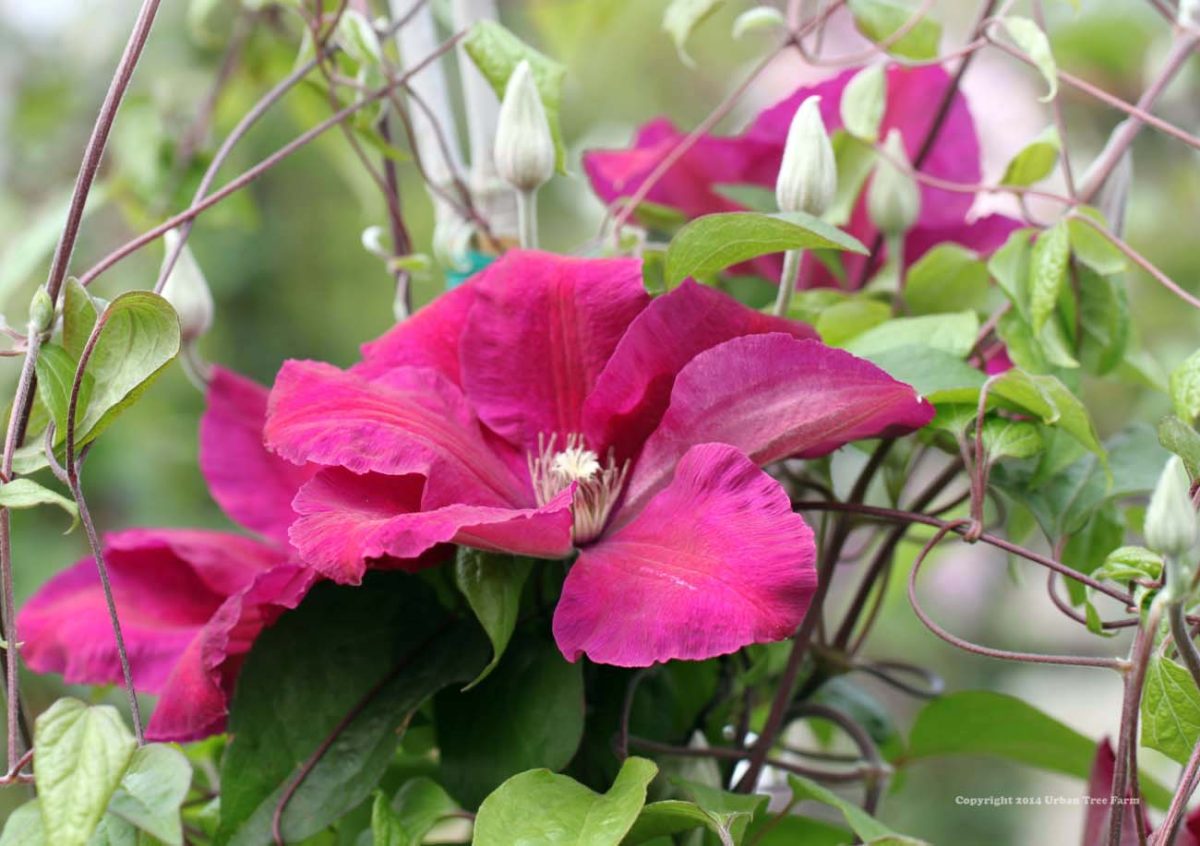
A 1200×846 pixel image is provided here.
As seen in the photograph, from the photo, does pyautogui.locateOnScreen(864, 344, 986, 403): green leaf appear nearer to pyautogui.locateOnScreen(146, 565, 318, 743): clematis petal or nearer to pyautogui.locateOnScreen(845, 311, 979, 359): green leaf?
pyautogui.locateOnScreen(845, 311, 979, 359): green leaf

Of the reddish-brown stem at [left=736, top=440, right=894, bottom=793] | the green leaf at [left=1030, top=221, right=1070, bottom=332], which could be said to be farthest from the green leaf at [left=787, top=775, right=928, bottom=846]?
the green leaf at [left=1030, top=221, right=1070, bottom=332]

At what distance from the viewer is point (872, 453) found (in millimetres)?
319

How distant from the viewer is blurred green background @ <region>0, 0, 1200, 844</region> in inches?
21.0

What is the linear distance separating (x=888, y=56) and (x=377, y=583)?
8.7 inches

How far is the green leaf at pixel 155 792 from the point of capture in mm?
226

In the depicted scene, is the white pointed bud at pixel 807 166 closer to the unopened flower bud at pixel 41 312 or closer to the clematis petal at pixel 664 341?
the clematis petal at pixel 664 341

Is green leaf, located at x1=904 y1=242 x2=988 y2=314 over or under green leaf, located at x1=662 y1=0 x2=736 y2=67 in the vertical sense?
under

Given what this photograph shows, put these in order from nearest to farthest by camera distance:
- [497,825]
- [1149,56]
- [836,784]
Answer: [497,825], [836,784], [1149,56]

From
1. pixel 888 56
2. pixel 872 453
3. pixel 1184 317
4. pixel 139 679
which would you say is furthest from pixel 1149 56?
pixel 139 679

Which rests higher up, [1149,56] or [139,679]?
[1149,56]

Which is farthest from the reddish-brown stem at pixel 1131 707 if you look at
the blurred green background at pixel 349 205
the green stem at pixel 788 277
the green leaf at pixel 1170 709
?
the blurred green background at pixel 349 205

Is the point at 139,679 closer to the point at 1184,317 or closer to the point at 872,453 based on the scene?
the point at 872,453

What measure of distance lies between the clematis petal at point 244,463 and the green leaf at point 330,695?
0.04 meters

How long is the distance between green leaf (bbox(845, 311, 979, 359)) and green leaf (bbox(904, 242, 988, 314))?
37 millimetres
